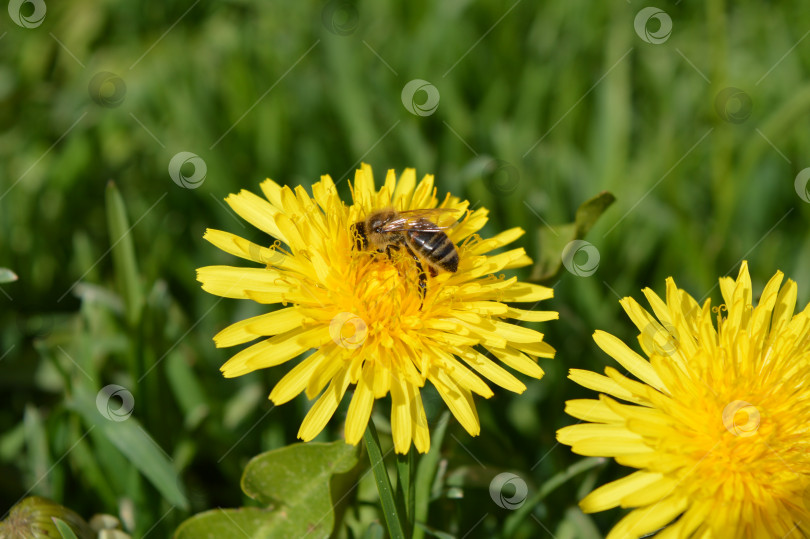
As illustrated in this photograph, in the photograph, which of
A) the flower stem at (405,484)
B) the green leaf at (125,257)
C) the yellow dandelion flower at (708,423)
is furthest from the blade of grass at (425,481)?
the green leaf at (125,257)

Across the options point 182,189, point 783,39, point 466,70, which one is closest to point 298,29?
point 466,70

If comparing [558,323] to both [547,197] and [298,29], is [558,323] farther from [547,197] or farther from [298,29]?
[298,29]

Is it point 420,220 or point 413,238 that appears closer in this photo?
point 413,238

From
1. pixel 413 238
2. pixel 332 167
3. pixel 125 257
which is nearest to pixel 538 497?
pixel 413 238

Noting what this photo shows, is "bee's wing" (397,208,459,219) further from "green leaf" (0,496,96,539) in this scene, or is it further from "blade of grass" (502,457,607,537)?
"green leaf" (0,496,96,539)

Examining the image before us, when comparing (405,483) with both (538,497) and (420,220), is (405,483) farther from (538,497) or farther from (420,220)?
(420,220)

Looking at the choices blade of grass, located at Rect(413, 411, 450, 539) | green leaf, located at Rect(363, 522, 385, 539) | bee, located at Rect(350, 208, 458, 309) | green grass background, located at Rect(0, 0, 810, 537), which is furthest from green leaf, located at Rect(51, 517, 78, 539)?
bee, located at Rect(350, 208, 458, 309)
